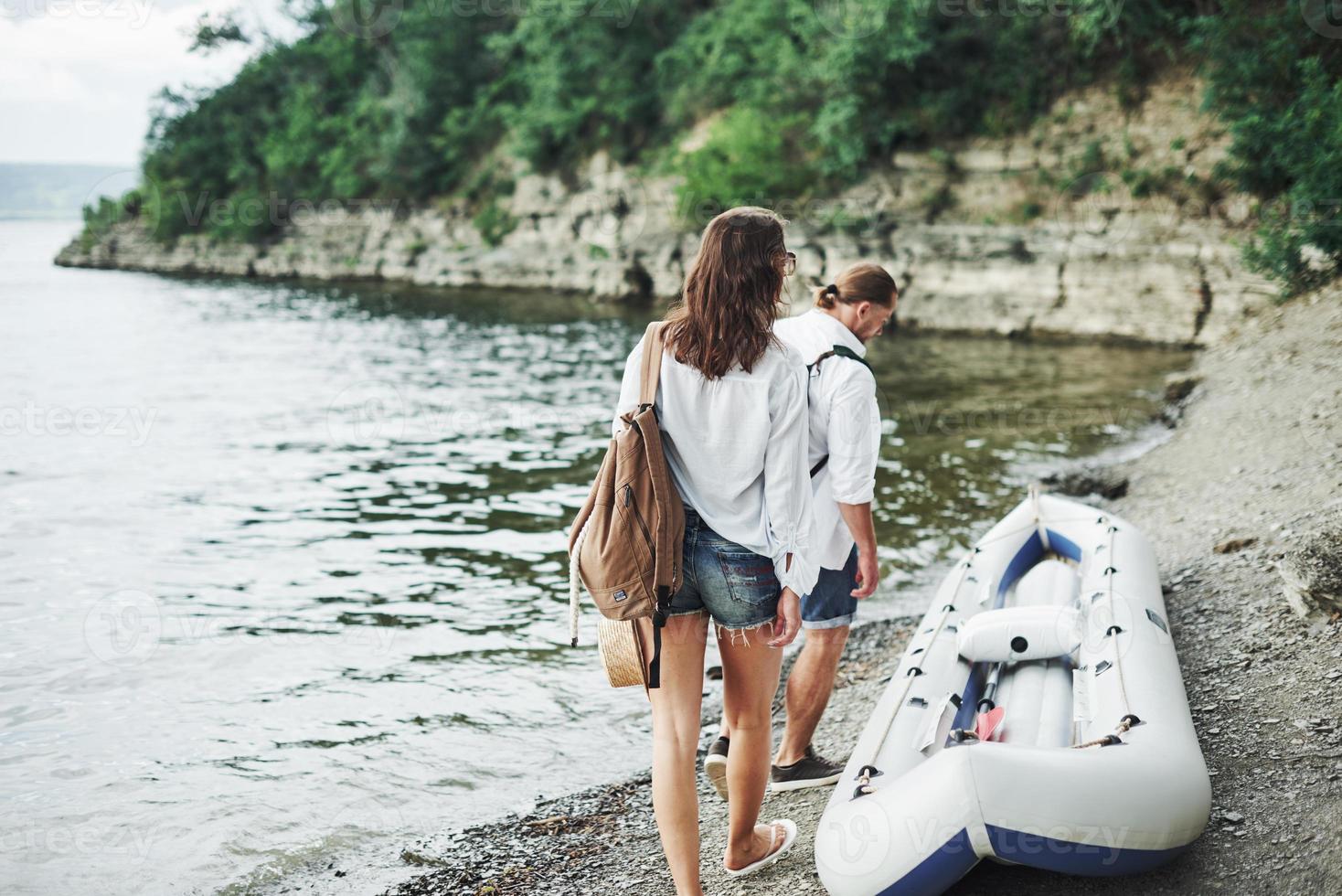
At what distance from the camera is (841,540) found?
11.8 feet

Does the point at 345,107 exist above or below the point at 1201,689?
above

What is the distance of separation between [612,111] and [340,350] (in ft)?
39.6

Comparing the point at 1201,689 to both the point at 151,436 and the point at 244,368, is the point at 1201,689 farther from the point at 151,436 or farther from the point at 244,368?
the point at 244,368

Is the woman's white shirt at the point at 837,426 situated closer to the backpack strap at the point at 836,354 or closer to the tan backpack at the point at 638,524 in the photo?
the backpack strap at the point at 836,354

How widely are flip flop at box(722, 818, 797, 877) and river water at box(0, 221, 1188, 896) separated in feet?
4.23

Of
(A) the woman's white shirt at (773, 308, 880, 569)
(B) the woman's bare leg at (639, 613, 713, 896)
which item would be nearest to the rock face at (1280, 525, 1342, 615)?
(A) the woman's white shirt at (773, 308, 880, 569)

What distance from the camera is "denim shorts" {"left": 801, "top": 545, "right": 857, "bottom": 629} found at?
11.9ft

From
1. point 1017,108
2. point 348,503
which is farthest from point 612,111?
point 348,503

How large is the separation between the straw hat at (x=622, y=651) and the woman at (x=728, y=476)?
0.05 meters

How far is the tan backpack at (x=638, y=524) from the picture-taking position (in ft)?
8.53
